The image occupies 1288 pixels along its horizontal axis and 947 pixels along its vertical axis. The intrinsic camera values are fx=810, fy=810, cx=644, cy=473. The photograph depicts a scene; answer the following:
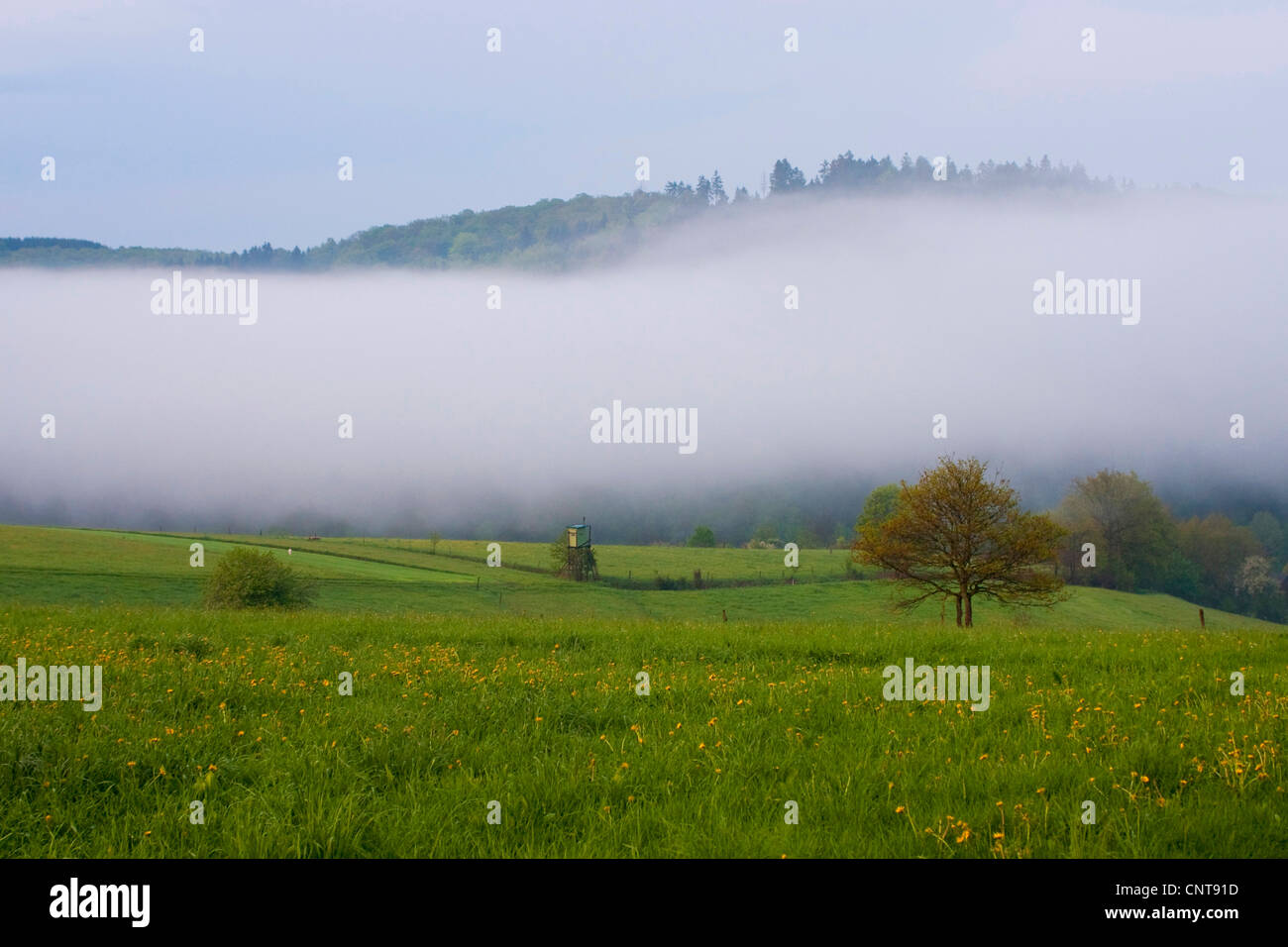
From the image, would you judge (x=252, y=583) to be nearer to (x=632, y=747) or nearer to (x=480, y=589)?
(x=480, y=589)

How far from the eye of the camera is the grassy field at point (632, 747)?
6.38m

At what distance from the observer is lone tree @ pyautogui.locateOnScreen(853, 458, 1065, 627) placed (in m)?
43.6

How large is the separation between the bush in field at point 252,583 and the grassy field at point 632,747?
33.5 meters

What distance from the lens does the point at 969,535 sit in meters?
43.7

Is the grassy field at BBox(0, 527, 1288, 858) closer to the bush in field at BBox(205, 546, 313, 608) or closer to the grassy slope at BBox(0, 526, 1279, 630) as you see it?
the bush in field at BBox(205, 546, 313, 608)

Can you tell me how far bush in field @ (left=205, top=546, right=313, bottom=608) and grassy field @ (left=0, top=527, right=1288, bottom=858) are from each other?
33.5m

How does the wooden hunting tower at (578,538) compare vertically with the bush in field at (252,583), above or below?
below

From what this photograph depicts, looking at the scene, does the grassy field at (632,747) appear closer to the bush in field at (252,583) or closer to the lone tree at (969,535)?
the lone tree at (969,535)

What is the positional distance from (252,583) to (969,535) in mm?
41366

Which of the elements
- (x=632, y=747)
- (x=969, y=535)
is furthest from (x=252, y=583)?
(x=632, y=747)

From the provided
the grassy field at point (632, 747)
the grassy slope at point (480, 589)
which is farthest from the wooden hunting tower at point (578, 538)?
the grassy field at point (632, 747)
